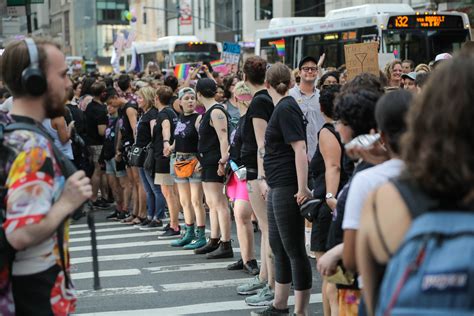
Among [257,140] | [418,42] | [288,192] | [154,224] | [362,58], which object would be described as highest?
[418,42]

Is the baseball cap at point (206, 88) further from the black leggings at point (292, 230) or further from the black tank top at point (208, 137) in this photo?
the black leggings at point (292, 230)

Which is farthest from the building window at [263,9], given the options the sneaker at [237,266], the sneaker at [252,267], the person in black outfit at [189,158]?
the sneaker at [252,267]

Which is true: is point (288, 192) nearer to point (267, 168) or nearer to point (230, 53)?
point (267, 168)

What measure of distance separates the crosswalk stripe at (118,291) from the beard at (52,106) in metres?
5.15

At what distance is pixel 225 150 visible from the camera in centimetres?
965

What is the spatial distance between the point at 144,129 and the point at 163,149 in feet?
3.02

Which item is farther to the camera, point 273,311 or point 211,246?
point 211,246

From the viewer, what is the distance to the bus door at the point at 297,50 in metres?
24.5

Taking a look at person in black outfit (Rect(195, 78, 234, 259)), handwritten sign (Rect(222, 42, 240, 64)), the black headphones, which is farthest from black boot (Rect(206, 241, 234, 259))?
handwritten sign (Rect(222, 42, 240, 64))

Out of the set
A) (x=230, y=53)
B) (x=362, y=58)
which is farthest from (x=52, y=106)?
(x=230, y=53)

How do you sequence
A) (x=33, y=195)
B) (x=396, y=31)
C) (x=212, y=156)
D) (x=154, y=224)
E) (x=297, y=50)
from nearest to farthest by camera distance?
(x=33, y=195) → (x=212, y=156) → (x=154, y=224) → (x=396, y=31) → (x=297, y=50)

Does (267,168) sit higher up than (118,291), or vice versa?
(267,168)

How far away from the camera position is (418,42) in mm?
20734

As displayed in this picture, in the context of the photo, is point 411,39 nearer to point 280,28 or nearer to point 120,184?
point 280,28
